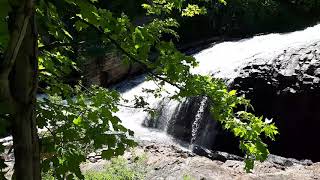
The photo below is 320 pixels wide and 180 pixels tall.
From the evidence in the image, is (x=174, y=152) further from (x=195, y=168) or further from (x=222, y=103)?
(x=222, y=103)

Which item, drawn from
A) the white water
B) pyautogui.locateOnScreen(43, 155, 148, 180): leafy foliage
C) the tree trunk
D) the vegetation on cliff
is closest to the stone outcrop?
the white water

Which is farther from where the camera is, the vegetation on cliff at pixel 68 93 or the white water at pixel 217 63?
the white water at pixel 217 63

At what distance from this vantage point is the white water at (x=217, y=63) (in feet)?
37.9

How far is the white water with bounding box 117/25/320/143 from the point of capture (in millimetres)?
11562

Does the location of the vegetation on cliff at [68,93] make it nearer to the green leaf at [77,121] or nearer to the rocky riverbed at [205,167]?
the green leaf at [77,121]

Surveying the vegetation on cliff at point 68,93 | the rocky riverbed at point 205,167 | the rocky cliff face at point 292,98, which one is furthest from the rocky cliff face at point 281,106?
the vegetation on cliff at point 68,93

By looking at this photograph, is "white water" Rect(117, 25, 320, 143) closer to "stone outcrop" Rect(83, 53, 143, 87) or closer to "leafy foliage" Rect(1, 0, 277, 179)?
"stone outcrop" Rect(83, 53, 143, 87)

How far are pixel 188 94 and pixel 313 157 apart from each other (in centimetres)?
841

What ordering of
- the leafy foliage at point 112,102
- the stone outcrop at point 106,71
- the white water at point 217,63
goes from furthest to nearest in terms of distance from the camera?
1. the stone outcrop at point 106,71
2. the white water at point 217,63
3. the leafy foliage at point 112,102

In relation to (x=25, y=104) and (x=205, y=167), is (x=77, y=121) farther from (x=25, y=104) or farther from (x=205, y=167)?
(x=205, y=167)

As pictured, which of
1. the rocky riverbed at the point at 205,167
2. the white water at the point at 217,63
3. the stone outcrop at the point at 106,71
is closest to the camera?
the rocky riverbed at the point at 205,167

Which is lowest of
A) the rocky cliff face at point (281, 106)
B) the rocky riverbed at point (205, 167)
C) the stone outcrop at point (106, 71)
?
the rocky riverbed at point (205, 167)

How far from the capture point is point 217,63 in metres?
13.6

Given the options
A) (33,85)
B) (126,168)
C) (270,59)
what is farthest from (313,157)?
(33,85)
